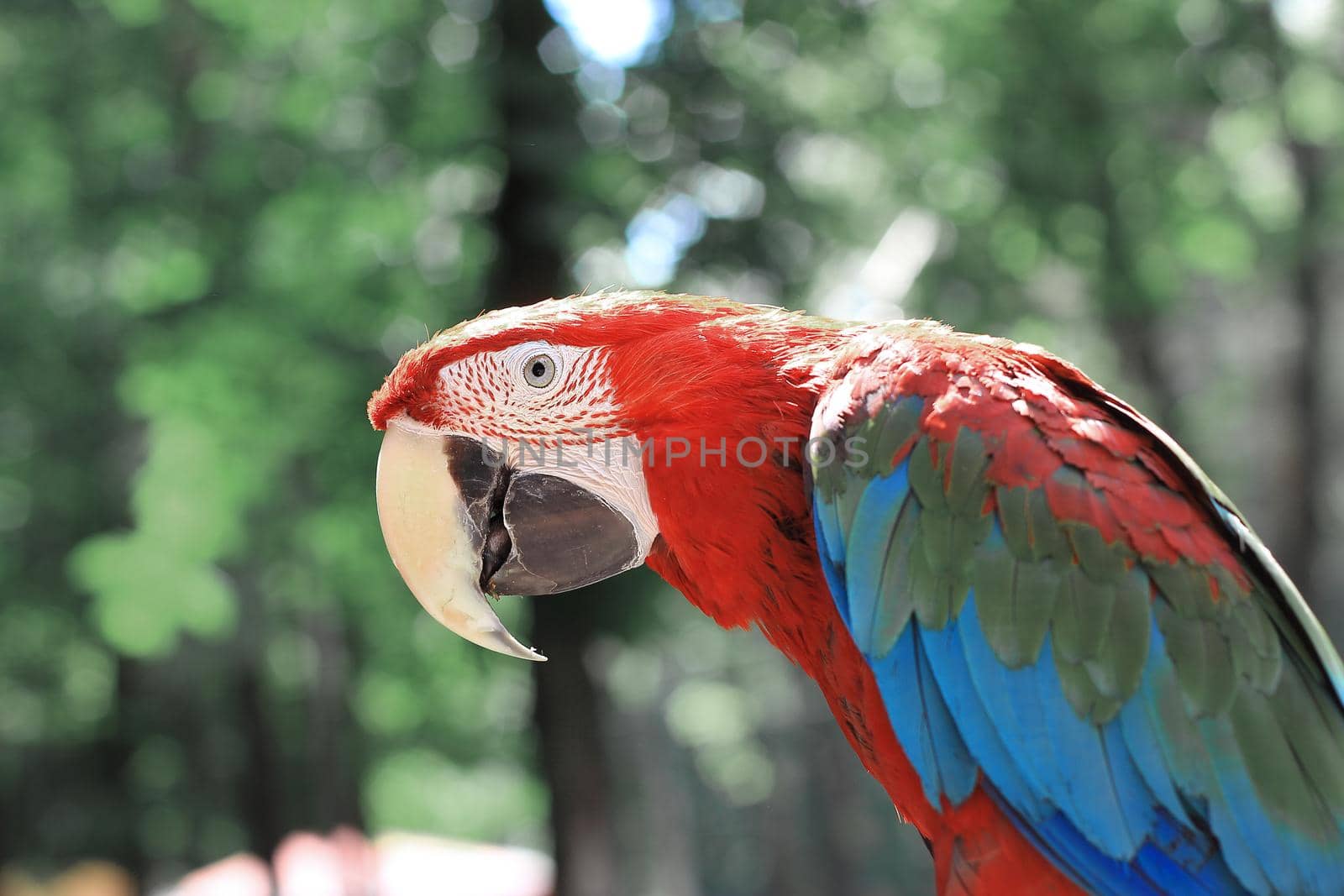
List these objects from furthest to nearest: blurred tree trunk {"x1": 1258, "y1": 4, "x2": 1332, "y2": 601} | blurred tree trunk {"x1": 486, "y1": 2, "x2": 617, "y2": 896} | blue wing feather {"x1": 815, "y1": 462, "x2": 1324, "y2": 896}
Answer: blurred tree trunk {"x1": 1258, "y1": 4, "x2": 1332, "y2": 601} → blurred tree trunk {"x1": 486, "y1": 2, "x2": 617, "y2": 896} → blue wing feather {"x1": 815, "y1": 462, "x2": 1324, "y2": 896}

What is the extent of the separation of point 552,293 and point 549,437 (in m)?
2.46

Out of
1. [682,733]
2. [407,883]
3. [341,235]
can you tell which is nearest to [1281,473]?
[341,235]

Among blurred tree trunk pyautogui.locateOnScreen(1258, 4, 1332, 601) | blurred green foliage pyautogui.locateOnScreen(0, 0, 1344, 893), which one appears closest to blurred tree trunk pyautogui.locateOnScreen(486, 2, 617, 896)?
blurred green foliage pyautogui.locateOnScreen(0, 0, 1344, 893)

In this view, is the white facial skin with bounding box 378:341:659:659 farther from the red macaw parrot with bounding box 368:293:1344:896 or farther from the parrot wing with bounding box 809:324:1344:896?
the parrot wing with bounding box 809:324:1344:896

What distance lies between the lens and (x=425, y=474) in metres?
1.78

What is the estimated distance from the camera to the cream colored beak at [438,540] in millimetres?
1771

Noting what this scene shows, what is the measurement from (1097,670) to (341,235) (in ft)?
11.6

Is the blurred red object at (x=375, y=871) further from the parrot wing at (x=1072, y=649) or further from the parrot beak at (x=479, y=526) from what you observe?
the parrot wing at (x=1072, y=649)

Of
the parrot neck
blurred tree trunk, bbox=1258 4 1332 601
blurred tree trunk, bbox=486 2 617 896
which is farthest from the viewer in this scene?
blurred tree trunk, bbox=1258 4 1332 601

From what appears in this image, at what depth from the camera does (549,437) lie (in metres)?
1.76

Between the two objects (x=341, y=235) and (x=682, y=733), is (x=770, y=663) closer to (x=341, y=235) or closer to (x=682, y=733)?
(x=682, y=733)

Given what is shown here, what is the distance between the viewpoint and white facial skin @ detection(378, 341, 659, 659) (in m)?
1.74

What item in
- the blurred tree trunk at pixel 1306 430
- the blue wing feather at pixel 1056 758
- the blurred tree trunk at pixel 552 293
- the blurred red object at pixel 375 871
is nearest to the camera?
the blue wing feather at pixel 1056 758

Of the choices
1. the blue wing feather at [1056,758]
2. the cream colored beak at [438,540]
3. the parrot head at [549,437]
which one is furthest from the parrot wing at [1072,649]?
the cream colored beak at [438,540]
